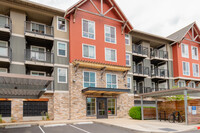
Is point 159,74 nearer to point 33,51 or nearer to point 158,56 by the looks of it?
point 158,56

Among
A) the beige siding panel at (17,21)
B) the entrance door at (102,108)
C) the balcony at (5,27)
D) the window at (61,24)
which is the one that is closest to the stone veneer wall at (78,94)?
the entrance door at (102,108)

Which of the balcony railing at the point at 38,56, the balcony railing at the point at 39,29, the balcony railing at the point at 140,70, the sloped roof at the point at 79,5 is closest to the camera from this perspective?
the balcony railing at the point at 38,56

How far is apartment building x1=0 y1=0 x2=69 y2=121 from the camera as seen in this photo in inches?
762

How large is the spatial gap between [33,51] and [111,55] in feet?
30.1

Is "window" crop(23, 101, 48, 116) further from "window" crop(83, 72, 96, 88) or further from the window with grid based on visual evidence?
"window" crop(83, 72, 96, 88)

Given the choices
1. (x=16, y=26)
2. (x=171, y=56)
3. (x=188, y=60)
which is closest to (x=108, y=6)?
(x=16, y=26)

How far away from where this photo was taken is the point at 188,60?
31.8 m

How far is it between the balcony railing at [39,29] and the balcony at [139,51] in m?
11.9

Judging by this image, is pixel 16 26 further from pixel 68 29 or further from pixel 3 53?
pixel 68 29

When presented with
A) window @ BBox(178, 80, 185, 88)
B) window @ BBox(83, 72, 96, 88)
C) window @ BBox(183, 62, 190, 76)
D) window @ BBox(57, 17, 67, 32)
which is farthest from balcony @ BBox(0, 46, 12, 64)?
window @ BBox(183, 62, 190, 76)

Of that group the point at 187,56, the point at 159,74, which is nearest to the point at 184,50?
the point at 187,56

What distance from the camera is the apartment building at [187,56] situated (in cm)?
3048

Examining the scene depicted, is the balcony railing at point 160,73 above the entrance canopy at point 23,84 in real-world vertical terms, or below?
above

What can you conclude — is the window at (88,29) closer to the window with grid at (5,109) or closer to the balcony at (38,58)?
the balcony at (38,58)
